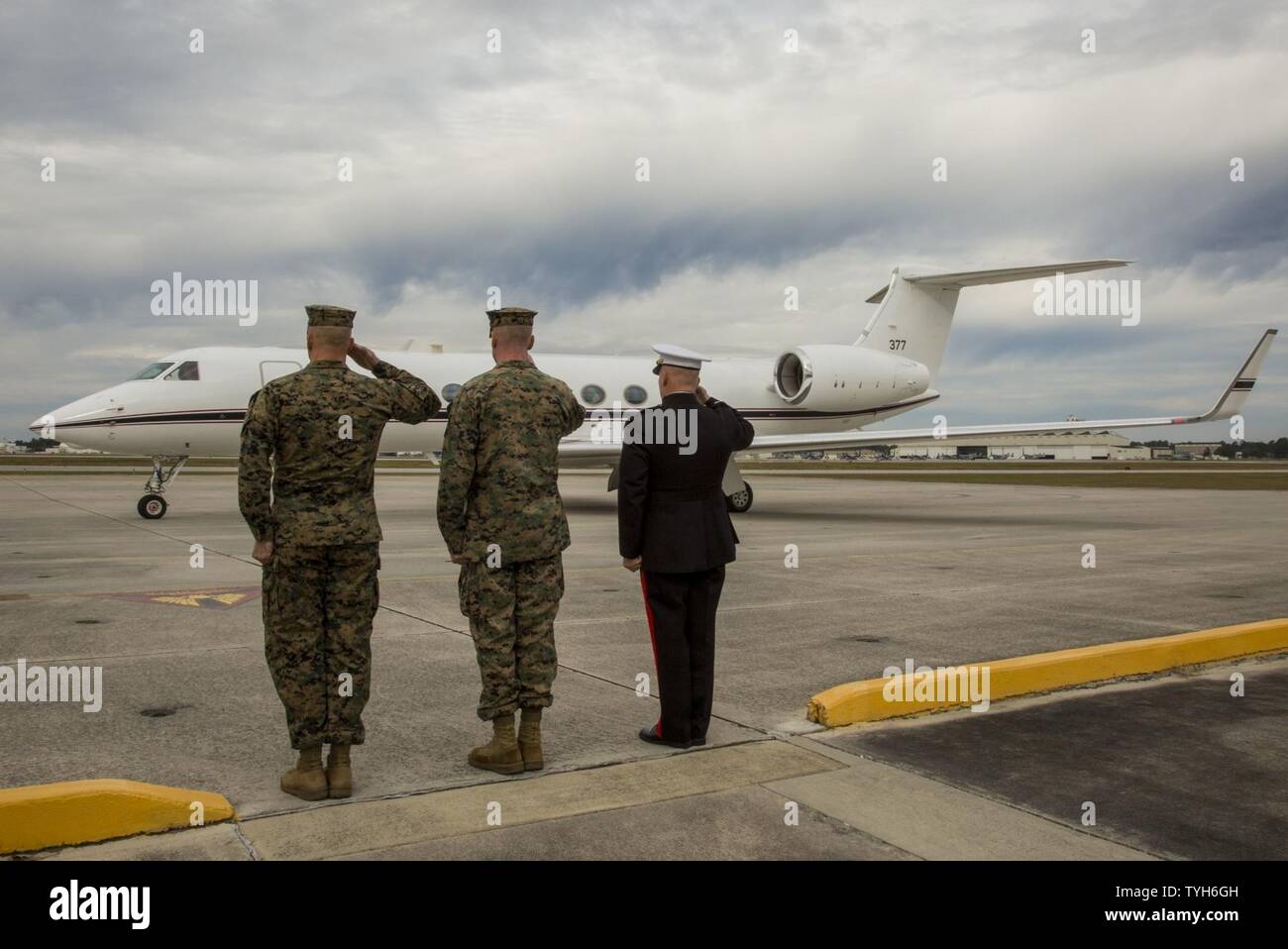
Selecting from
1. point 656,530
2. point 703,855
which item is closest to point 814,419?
point 656,530

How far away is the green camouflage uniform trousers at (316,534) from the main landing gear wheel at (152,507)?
50.0 feet

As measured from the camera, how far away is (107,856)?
3.66m

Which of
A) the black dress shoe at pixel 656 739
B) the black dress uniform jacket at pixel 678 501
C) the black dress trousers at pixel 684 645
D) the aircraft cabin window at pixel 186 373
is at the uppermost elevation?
the aircraft cabin window at pixel 186 373

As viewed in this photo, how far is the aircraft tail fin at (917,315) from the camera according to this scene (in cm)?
2380

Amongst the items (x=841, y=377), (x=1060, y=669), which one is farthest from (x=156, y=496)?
(x=1060, y=669)

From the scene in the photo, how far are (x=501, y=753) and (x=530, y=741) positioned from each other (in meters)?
0.16

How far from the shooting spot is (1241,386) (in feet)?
65.7

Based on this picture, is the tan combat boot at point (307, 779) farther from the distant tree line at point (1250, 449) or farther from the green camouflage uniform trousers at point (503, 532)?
the distant tree line at point (1250, 449)

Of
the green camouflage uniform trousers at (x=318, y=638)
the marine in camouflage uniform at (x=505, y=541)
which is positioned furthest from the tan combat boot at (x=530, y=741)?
the green camouflage uniform trousers at (x=318, y=638)

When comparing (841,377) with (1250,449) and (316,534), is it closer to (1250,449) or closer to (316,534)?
(316,534)

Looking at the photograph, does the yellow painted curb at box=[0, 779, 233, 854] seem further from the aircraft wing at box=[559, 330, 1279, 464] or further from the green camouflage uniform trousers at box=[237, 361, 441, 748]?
the aircraft wing at box=[559, 330, 1279, 464]

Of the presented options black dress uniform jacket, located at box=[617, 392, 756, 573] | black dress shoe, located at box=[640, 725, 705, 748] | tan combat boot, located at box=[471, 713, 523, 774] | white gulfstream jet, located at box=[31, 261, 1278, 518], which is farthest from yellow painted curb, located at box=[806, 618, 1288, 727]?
white gulfstream jet, located at box=[31, 261, 1278, 518]
